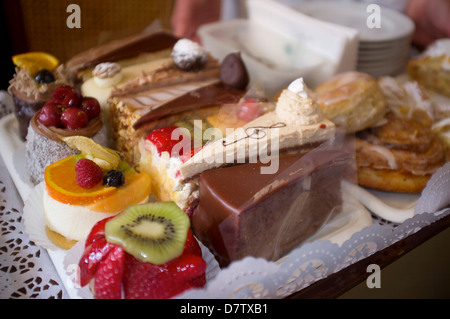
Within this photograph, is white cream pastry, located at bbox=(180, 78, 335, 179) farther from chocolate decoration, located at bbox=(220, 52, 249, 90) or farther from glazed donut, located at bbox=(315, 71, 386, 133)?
chocolate decoration, located at bbox=(220, 52, 249, 90)

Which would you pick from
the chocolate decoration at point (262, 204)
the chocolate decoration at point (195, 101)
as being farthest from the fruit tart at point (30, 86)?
the chocolate decoration at point (262, 204)

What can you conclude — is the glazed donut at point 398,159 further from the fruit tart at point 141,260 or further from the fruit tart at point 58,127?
the fruit tart at point 58,127

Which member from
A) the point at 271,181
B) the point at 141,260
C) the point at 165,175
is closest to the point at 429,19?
the point at 271,181

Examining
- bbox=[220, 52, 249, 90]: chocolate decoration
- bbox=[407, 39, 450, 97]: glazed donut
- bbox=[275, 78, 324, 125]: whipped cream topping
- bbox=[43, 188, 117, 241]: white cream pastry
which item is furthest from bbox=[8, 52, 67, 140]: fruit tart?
bbox=[407, 39, 450, 97]: glazed donut

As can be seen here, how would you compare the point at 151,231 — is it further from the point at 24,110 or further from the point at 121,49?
the point at 121,49

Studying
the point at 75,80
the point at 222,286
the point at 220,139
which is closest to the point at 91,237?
the point at 222,286
